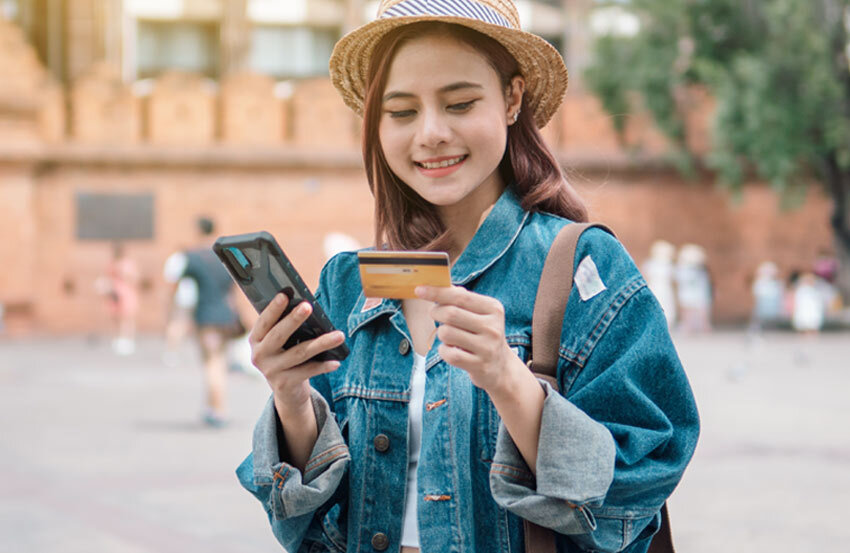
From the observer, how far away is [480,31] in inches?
69.8

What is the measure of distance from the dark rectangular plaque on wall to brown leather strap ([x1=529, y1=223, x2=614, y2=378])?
2175cm

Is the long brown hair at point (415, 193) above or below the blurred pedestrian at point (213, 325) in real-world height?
above

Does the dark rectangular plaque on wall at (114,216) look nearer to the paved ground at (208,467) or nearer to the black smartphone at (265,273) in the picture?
the paved ground at (208,467)

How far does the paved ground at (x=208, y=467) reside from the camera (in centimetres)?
541

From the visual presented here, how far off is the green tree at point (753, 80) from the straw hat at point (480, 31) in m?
17.8

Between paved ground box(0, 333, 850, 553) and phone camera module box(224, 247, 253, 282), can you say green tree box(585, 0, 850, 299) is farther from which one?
phone camera module box(224, 247, 253, 282)

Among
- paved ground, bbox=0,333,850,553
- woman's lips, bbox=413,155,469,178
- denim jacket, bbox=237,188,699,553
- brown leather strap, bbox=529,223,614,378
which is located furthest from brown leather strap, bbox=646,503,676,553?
paved ground, bbox=0,333,850,553

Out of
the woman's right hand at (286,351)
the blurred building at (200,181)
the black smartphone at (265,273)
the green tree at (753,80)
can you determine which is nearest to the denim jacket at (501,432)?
the woman's right hand at (286,351)

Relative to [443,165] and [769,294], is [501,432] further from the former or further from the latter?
[769,294]

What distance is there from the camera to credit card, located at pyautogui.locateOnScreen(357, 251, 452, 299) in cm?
142

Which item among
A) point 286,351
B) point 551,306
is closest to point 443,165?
point 551,306

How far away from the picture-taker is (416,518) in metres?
1.75

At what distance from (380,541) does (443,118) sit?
0.78 metres

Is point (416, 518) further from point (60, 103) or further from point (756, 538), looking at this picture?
point (60, 103)
